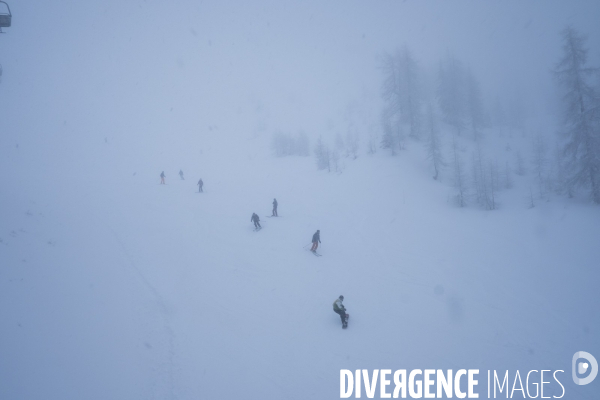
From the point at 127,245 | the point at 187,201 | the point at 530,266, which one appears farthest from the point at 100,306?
the point at 530,266

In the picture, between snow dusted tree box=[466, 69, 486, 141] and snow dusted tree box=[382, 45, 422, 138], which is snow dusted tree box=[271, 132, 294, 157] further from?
snow dusted tree box=[466, 69, 486, 141]

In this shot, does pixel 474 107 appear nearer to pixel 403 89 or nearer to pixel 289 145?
pixel 403 89

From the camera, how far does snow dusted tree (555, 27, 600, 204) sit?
Answer: 17.6 metres

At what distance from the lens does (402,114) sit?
32.9 m

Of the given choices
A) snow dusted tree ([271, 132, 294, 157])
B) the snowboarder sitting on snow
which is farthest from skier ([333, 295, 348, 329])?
snow dusted tree ([271, 132, 294, 157])

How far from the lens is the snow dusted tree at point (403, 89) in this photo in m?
32.6

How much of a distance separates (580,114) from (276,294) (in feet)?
83.8

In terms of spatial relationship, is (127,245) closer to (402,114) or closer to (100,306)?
(100,306)

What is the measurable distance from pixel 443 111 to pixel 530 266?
112 feet

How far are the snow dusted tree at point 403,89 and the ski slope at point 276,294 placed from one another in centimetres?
1622

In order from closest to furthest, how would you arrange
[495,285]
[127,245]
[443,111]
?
[495,285], [127,245], [443,111]

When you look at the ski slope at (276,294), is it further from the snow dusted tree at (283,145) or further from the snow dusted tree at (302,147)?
the snow dusted tree at (283,145)

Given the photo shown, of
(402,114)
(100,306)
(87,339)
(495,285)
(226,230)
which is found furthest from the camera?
(402,114)

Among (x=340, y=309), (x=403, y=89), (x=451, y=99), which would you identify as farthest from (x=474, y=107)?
(x=340, y=309)
